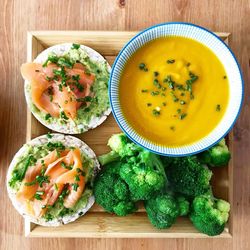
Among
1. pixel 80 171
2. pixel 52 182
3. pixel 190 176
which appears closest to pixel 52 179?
pixel 52 182

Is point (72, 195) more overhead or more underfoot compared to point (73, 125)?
more underfoot

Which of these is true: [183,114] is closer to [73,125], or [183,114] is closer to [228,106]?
[228,106]

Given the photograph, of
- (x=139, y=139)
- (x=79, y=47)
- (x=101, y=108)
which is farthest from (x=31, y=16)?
(x=139, y=139)

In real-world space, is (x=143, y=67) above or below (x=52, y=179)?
above

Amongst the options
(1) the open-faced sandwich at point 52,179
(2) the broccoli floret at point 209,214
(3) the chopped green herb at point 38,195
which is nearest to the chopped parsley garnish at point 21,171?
(1) the open-faced sandwich at point 52,179

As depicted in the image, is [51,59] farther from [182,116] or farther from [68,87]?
[182,116]

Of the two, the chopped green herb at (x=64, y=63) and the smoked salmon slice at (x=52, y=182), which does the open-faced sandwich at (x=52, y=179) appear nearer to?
the smoked salmon slice at (x=52, y=182)
